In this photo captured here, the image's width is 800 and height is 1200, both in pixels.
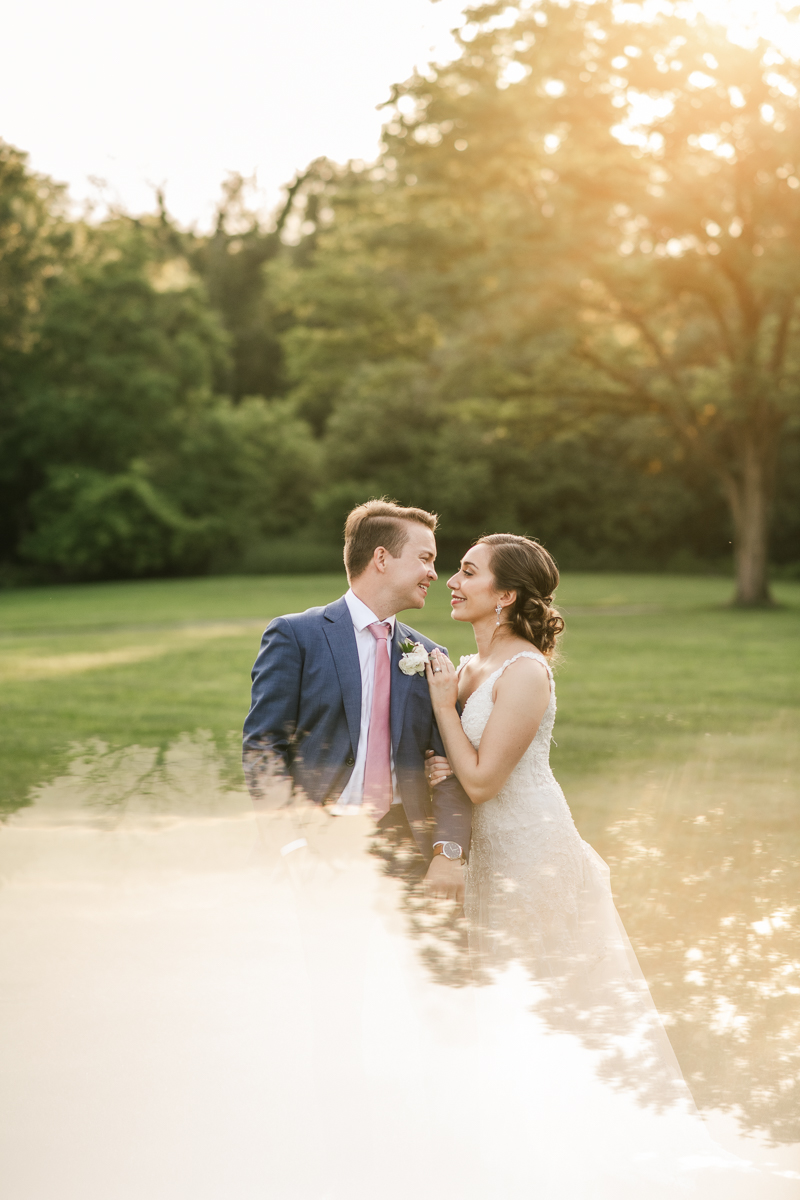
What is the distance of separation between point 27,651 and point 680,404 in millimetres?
16742

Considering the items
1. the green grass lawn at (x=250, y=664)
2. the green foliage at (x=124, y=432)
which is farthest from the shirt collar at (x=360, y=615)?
the green foliage at (x=124, y=432)

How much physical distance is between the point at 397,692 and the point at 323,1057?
122 centimetres

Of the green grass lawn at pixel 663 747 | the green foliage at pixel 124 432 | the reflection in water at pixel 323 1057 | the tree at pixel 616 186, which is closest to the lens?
Result: the reflection in water at pixel 323 1057

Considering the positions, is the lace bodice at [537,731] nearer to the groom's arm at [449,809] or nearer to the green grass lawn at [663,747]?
the groom's arm at [449,809]

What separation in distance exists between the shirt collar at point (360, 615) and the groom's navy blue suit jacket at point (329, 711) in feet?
0.10

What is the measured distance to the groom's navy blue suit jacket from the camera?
3512 mm

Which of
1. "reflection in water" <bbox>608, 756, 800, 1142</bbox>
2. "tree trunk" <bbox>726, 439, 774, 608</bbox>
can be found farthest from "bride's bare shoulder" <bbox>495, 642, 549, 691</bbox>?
"tree trunk" <bbox>726, 439, 774, 608</bbox>

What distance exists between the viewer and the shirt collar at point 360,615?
143 inches

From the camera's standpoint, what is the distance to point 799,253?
80.6 feet

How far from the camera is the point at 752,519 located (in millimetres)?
29016

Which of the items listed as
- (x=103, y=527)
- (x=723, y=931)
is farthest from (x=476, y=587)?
(x=103, y=527)

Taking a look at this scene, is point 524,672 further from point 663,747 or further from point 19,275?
point 19,275

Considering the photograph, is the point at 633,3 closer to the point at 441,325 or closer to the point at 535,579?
the point at 441,325

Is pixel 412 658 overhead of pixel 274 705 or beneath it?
overhead
